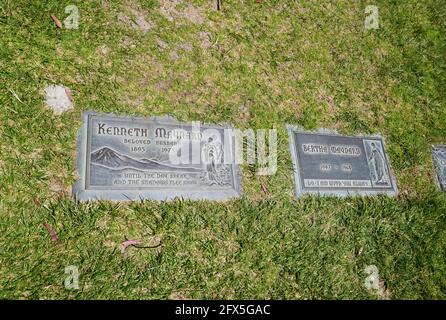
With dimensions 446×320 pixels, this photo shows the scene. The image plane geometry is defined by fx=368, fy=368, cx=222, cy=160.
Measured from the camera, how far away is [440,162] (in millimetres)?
4926

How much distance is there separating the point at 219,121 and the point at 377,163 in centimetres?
202

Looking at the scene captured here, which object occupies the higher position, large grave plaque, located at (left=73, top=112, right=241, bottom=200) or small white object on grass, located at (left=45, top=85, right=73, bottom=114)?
small white object on grass, located at (left=45, top=85, right=73, bottom=114)

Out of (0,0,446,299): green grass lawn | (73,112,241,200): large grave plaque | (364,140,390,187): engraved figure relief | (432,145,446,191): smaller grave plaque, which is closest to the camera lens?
(0,0,446,299): green grass lawn

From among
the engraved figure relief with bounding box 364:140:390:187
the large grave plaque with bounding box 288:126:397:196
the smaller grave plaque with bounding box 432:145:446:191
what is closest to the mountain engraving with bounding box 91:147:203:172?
the large grave plaque with bounding box 288:126:397:196

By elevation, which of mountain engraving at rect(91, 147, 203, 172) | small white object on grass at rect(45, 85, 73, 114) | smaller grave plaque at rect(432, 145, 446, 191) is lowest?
mountain engraving at rect(91, 147, 203, 172)

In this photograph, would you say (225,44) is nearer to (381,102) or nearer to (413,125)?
(381,102)

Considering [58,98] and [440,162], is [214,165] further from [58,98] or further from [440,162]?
[440,162]

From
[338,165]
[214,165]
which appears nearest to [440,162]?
[338,165]

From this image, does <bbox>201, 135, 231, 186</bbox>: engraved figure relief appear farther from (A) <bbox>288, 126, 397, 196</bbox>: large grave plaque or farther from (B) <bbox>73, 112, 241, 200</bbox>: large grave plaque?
(A) <bbox>288, 126, 397, 196</bbox>: large grave plaque

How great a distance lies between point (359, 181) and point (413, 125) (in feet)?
5.02

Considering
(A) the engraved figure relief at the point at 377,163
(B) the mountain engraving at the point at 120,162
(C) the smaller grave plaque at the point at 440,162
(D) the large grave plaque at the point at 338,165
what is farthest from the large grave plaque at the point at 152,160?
(C) the smaller grave plaque at the point at 440,162

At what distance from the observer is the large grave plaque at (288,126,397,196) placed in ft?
12.9

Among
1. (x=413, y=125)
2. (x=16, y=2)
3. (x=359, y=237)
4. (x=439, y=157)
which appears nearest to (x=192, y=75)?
(x=16, y=2)
